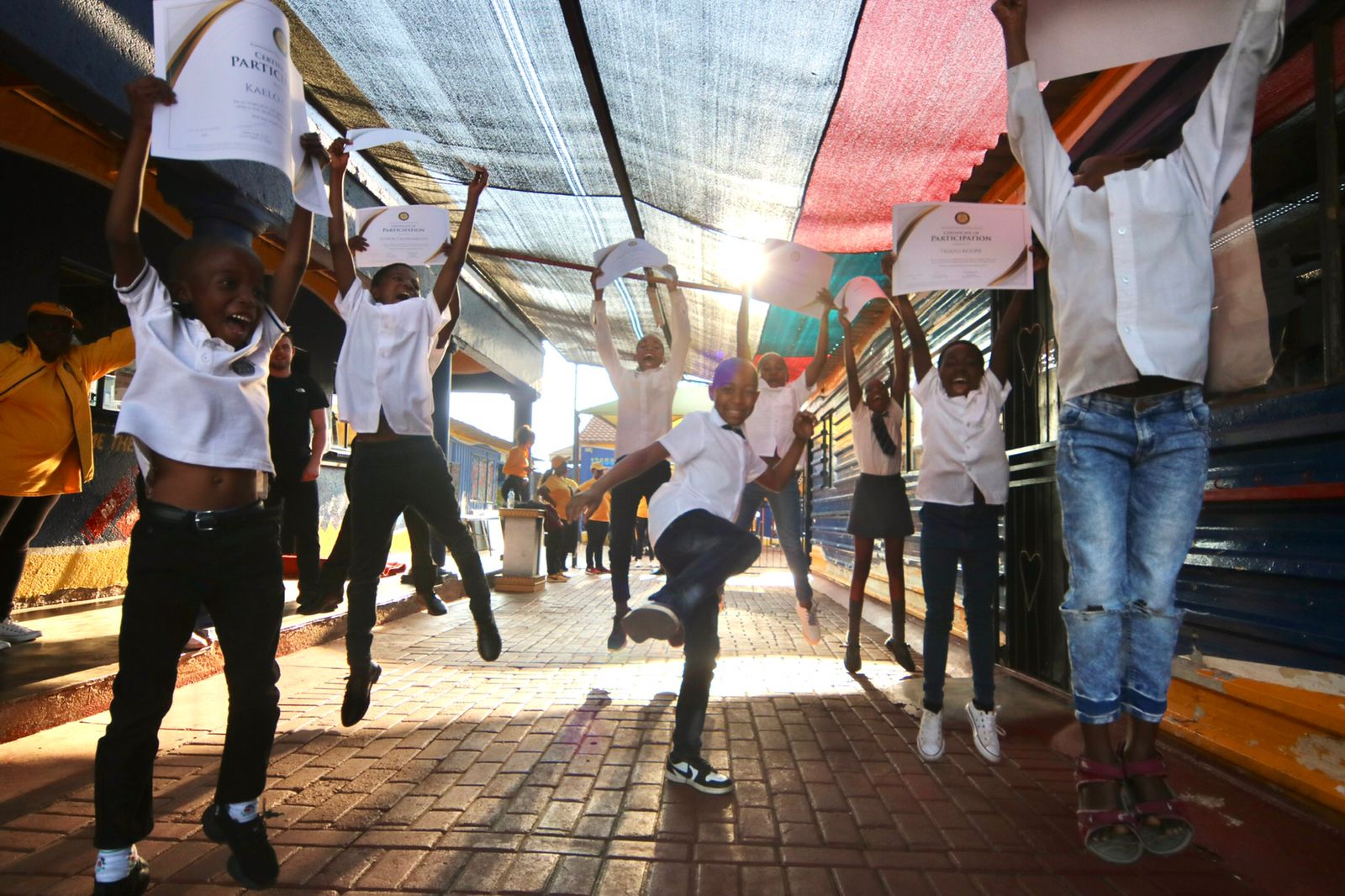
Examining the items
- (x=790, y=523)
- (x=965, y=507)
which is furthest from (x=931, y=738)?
(x=790, y=523)

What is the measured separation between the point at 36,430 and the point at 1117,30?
18.4 ft

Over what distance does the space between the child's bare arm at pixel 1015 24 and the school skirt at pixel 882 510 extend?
3298mm

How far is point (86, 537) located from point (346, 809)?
5829mm

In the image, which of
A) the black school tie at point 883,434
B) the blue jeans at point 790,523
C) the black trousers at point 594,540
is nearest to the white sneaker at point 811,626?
the blue jeans at point 790,523

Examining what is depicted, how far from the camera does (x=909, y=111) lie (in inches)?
158

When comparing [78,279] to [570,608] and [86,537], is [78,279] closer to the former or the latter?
[86,537]

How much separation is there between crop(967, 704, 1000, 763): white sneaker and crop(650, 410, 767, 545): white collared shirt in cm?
141

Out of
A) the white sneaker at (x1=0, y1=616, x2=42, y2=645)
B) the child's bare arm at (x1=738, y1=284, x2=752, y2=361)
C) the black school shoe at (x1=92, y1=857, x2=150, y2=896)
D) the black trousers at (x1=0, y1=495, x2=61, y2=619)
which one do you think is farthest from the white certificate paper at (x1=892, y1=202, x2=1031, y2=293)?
the white sneaker at (x1=0, y1=616, x2=42, y2=645)

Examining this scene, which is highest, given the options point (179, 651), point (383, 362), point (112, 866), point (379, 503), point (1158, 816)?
point (383, 362)

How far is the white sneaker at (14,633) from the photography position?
495 centimetres

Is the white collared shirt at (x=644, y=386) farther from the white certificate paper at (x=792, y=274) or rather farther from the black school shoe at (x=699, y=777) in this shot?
the black school shoe at (x=699, y=777)

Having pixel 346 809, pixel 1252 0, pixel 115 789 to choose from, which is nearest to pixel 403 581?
pixel 346 809

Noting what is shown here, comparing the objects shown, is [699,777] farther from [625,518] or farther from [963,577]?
[625,518]

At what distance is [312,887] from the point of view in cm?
224
